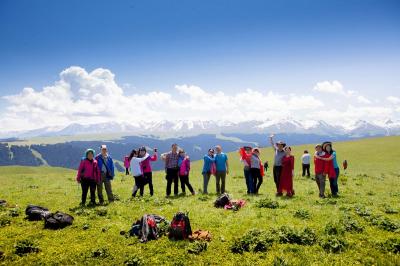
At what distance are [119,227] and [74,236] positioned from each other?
1860mm

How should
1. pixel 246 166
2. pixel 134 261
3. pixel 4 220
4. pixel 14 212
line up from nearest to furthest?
pixel 134 261, pixel 4 220, pixel 14 212, pixel 246 166

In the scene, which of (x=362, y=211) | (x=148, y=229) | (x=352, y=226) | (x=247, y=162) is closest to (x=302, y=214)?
(x=352, y=226)

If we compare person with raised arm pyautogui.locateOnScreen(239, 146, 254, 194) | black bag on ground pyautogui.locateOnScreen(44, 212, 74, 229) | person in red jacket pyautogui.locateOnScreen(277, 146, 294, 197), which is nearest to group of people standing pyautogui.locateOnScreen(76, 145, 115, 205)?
black bag on ground pyautogui.locateOnScreen(44, 212, 74, 229)

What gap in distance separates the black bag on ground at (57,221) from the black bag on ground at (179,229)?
16.8 feet

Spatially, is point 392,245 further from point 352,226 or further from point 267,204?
point 267,204

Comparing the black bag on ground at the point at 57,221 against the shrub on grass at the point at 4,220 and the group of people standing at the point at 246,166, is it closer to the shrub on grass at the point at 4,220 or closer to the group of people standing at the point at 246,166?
the shrub on grass at the point at 4,220

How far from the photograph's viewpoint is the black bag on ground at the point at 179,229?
1241cm

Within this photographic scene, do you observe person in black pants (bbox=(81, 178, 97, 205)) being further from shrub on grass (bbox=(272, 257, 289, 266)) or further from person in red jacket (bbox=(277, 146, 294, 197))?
shrub on grass (bbox=(272, 257, 289, 266))

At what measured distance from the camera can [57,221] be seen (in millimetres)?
14211

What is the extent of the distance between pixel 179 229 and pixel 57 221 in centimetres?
577

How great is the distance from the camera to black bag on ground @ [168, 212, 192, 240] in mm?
12406

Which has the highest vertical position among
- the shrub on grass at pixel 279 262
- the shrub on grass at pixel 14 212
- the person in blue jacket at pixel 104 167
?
the person in blue jacket at pixel 104 167

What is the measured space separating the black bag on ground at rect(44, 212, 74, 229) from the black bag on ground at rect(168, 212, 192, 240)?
16.8ft

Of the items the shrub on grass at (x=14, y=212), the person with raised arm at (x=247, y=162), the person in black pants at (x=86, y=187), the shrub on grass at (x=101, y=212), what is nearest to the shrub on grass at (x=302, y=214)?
the person with raised arm at (x=247, y=162)
